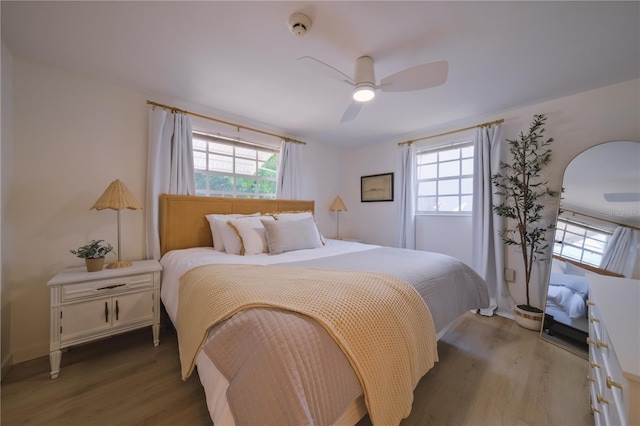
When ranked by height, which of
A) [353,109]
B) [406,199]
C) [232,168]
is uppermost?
[353,109]

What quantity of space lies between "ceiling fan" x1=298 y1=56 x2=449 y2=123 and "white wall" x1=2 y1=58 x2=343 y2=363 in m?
1.94

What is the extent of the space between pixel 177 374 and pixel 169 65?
243 cm

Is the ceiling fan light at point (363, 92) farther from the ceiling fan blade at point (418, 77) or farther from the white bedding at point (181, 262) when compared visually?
the white bedding at point (181, 262)

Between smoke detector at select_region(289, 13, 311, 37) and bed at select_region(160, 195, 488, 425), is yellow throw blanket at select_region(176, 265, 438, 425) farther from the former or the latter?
smoke detector at select_region(289, 13, 311, 37)

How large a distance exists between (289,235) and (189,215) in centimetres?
119

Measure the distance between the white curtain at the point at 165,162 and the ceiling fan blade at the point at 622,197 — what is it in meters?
4.09

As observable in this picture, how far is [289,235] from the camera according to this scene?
2.38m

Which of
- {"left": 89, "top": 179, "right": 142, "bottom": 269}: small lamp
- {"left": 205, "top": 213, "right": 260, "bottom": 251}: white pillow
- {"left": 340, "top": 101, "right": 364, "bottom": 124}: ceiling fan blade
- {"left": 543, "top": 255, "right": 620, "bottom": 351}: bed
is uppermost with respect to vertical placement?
{"left": 340, "top": 101, "right": 364, "bottom": 124}: ceiling fan blade

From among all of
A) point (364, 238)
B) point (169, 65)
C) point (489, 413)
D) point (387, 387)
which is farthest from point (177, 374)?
point (364, 238)

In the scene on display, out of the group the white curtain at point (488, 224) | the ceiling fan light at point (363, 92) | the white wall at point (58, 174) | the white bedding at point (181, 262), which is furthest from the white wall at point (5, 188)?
the white curtain at point (488, 224)

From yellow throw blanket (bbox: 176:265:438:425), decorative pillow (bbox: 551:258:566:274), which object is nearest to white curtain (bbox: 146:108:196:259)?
yellow throw blanket (bbox: 176:265:438:425)

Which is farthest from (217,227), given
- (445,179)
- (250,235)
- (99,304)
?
(445,179)

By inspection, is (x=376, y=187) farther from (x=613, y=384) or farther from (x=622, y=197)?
(x=613, y=384)

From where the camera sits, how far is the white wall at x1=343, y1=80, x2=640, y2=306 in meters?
2.09
